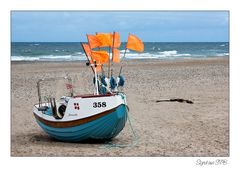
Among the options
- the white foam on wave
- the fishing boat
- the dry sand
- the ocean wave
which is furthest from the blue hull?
the white foam on wave

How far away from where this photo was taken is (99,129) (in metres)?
9.38

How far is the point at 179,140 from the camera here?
1055 centimetres

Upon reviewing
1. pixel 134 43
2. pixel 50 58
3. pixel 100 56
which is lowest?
pixel 100 56

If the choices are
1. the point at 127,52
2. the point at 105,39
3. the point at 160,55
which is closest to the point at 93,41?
the point at 105,39

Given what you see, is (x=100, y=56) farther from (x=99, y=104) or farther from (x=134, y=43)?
(x=99, y=104)

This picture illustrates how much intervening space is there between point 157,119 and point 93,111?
12.9ft

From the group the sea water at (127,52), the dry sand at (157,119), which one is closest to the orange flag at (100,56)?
the dry sand at (157,119)

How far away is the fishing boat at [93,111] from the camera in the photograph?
360 inches

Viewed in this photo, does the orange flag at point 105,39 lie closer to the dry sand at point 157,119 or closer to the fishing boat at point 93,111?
the fishing boat at point 93,111

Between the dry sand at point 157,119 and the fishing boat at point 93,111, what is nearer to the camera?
the fishing boat at point 93,111

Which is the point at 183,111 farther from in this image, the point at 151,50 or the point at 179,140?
the point at 151,50
